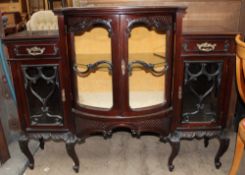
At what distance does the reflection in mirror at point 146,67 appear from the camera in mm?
1286

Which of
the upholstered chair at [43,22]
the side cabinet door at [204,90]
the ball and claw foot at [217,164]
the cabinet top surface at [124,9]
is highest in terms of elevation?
the cabinet top surface at [124,9]

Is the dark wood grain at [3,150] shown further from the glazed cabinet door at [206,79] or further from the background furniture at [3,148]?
the glazed cabinet door at [206,79]

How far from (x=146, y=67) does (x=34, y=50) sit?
2.01ft

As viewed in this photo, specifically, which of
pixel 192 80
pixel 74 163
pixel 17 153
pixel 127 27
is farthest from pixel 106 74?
pixel 17 153

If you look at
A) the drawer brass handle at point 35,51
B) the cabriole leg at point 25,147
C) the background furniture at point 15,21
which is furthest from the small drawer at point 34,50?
the background furniture at point 15,21

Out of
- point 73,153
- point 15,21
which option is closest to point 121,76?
point 73,153

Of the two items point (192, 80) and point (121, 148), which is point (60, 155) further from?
point (192, 80)

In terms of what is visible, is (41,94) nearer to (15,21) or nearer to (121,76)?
(121,76)

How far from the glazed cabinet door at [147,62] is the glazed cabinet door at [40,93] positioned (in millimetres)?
390

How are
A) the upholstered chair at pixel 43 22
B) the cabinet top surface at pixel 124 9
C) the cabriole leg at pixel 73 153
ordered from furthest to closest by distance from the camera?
the upholstered chair at pixel 43 22 → the cabriole leg at pixel 73 153 → the cabinet top surface at pixel 124 9

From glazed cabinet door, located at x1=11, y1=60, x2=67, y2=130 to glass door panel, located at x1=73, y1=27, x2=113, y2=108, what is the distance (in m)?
0.12

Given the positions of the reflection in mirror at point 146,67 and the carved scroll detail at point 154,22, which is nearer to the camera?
the carved scroll detail at point 154,22

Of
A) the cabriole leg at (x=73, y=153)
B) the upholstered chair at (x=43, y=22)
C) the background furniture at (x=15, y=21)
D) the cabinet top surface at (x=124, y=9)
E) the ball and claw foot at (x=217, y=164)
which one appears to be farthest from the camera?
the background furniture at (x=15, y=21)

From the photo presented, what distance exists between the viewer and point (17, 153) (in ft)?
5.72
